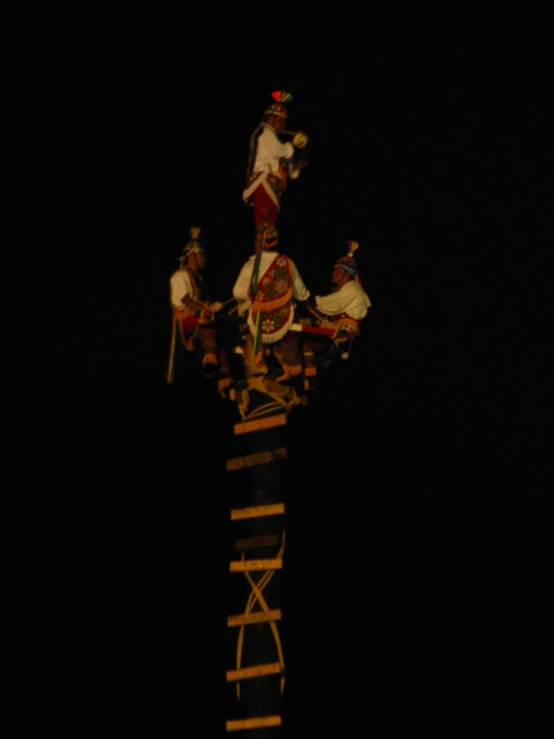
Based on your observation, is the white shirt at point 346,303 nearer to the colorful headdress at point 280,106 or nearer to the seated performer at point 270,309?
the seated performer at point 270,309

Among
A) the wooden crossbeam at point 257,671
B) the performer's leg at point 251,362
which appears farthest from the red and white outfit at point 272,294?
the wooden crossbeam at point 257,671

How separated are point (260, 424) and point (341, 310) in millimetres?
908

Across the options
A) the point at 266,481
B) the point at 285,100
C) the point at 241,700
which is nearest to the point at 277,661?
the point at 241,700

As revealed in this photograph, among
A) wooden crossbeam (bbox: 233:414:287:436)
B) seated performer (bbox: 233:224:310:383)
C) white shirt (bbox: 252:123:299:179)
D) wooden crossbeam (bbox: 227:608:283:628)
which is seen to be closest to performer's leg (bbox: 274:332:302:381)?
seated performer (bbox: 233:224:310:383)

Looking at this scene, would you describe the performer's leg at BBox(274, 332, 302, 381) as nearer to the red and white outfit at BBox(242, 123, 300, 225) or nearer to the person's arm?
the person's arm

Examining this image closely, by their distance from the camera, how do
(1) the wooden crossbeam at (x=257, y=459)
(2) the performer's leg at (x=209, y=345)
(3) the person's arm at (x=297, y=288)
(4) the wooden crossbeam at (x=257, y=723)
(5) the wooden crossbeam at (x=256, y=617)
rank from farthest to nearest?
(3) the person's arm at (x=297, y=288) → (2) the performer's leg at (x=209, y=345) → (1) the wooden crossbeam at (x=257, y=459) → (5) the wooden crossbeam at (x=256, y=617) → (4) the wooden crossbeam at (x=257, y=723)

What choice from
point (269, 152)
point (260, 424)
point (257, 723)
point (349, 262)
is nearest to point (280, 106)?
point (269, 152)

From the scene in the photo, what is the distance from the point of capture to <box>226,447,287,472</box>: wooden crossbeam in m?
10.0

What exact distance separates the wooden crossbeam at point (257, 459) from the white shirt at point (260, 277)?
936 mm

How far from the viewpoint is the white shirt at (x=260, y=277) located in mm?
10250

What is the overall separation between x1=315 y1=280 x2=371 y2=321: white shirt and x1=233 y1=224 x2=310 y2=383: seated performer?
0.12 meters

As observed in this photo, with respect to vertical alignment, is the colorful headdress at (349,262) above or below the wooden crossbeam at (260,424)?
above

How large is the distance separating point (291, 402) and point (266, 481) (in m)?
0.54

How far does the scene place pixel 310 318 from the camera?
10414 mm
